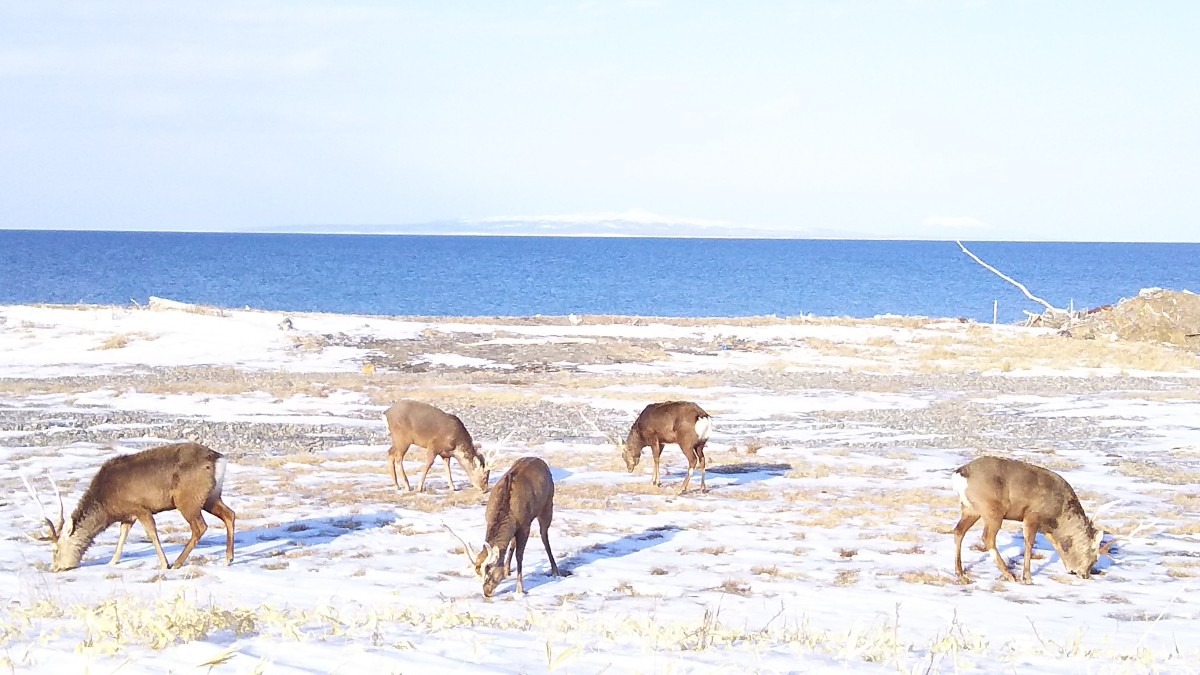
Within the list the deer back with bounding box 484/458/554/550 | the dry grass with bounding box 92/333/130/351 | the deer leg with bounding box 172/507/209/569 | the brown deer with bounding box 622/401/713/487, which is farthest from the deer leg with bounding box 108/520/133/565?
the dry grass with bounding box 92/333/130/351

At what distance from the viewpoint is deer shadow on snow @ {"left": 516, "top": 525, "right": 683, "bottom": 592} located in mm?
12391

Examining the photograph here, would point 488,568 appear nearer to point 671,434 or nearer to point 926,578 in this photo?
point 926,578

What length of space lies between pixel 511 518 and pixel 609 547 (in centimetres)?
250

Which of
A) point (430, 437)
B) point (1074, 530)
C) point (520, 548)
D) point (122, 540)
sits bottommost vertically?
point (122, 540)

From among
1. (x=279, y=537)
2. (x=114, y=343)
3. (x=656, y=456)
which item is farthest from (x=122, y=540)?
(x=114, y=343)

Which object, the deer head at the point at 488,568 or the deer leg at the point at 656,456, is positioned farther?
the deer leg at the point at 656,456

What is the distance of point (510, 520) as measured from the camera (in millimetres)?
11484

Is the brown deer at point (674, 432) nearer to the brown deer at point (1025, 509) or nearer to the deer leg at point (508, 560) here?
the brown deer at point (1025, 509)

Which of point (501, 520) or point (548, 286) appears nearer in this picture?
point (501, 520)

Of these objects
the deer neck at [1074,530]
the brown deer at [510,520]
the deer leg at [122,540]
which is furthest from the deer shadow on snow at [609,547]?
the deer neck at [1074,530]

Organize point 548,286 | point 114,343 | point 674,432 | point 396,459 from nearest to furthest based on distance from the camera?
point 396,459
point 674,432
point 114,343
point 548,286

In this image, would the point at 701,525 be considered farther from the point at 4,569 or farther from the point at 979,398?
the point at 979,398

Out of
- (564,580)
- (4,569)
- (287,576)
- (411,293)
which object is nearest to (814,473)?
(564,580)

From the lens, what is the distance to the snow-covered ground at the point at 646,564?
7688 mm
